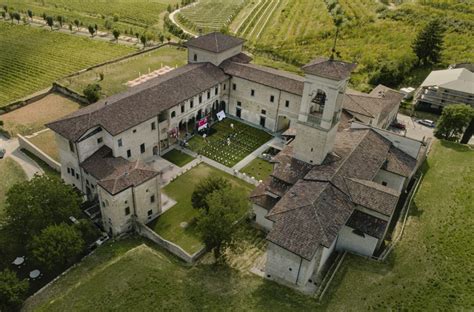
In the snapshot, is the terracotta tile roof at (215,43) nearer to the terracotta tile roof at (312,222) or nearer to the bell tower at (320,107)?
the bell tower at (320,107)

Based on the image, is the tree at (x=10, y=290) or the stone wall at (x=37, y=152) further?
the stone wall at (x=37, y=152)

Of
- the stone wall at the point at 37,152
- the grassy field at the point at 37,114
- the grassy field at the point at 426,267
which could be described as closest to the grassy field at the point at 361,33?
the grassy field at the point at 426,267

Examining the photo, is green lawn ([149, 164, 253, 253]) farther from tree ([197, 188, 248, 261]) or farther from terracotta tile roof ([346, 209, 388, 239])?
terracotta tile roof ([346, 209, 388, 239])

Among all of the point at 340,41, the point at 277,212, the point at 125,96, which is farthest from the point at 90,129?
the point at 340,41

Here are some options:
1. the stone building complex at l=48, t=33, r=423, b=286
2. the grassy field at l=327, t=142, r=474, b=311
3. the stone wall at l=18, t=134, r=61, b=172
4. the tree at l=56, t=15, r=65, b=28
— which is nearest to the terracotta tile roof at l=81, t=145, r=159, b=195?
the stone building complex at l=48, t=33, r=423, b=286

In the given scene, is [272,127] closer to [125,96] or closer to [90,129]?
[125,96]

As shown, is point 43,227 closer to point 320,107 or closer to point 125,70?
point 320,107
